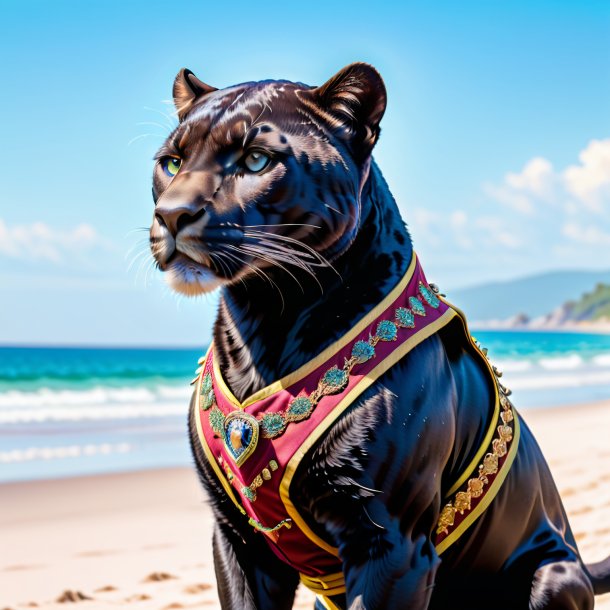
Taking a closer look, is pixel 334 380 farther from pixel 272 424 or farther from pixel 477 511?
pixel 477 511

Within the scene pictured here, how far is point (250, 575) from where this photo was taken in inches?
94.9

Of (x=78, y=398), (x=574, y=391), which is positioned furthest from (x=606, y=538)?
(x=78, y=398)

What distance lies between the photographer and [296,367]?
2.18 metres

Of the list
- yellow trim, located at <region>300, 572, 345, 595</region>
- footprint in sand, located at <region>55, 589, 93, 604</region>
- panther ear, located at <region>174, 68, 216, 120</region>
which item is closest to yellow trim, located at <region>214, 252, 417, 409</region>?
yellow trim, located at <region>300, 572, 345, 595</region>

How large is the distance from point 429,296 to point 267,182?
0.56 m

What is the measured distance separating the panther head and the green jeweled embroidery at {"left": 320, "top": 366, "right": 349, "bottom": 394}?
0.79 feet

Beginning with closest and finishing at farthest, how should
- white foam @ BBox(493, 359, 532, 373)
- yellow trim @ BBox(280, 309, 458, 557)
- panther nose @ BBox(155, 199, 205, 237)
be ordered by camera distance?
panther nose @ BBox(155, 199, 205, 237)
yellow trim @ BBox(280, 309, 458, 557)
white foam @ BBox(493, 359, 532, 373)

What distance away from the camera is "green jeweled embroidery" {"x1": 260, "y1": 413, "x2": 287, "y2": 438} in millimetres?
2143

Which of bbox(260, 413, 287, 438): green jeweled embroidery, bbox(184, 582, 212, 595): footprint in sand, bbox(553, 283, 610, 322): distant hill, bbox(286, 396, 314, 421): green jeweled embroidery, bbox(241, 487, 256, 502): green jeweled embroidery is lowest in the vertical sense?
bbox(553, 283, 610, 322): distant hill

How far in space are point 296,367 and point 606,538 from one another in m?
3.87

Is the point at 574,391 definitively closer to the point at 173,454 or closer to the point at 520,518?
the point at 173,454

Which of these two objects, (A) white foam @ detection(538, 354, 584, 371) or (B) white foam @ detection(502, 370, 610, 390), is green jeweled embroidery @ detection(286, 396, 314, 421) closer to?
(B) white foam @ detection(502, 370, 610, 390)

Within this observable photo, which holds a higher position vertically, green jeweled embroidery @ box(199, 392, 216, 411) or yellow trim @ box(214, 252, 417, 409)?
yellow trim @ box(214, 252, 417, 409)

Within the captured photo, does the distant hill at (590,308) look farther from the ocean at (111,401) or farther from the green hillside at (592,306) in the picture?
the ocean at (111,401)
